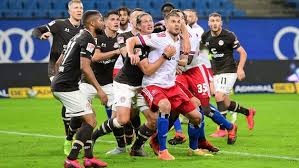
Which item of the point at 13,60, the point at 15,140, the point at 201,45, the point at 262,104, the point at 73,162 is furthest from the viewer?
the point at 13,60

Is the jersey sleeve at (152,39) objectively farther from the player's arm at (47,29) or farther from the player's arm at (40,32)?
the player's arm at (47,29)

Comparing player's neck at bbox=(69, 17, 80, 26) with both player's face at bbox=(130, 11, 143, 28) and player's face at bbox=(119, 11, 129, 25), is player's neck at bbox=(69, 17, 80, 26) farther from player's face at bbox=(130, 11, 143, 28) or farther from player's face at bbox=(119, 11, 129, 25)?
player's face at bbox=(130, 11, 143, 28)

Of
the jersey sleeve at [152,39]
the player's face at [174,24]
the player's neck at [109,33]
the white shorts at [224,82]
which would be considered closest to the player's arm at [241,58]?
the white shorts at [224,82]

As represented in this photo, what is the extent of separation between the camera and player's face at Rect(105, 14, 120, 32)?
37.4 feet

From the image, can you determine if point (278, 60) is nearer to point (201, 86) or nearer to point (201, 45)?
point (201, 45)

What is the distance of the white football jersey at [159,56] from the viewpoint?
1034 cm

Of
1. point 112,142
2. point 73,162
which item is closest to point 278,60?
point 112,142

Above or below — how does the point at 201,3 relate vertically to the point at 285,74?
above

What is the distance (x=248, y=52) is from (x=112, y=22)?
1347 cm

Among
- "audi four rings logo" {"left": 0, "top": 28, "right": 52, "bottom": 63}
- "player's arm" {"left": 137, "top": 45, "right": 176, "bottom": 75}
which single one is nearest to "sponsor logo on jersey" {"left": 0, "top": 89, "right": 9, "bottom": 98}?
"audi four rings logo" {"left": 0, "top": 28, "right": 52, "bottom": 63}

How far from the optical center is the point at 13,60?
2291 cm

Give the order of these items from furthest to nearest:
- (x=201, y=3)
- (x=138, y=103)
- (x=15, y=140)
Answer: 1. (x=201, y=3)
2. (x=15, y=140)
3. (x=138, y=103)

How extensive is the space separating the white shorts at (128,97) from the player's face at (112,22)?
3.88 feet

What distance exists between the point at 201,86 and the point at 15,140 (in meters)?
3.42
